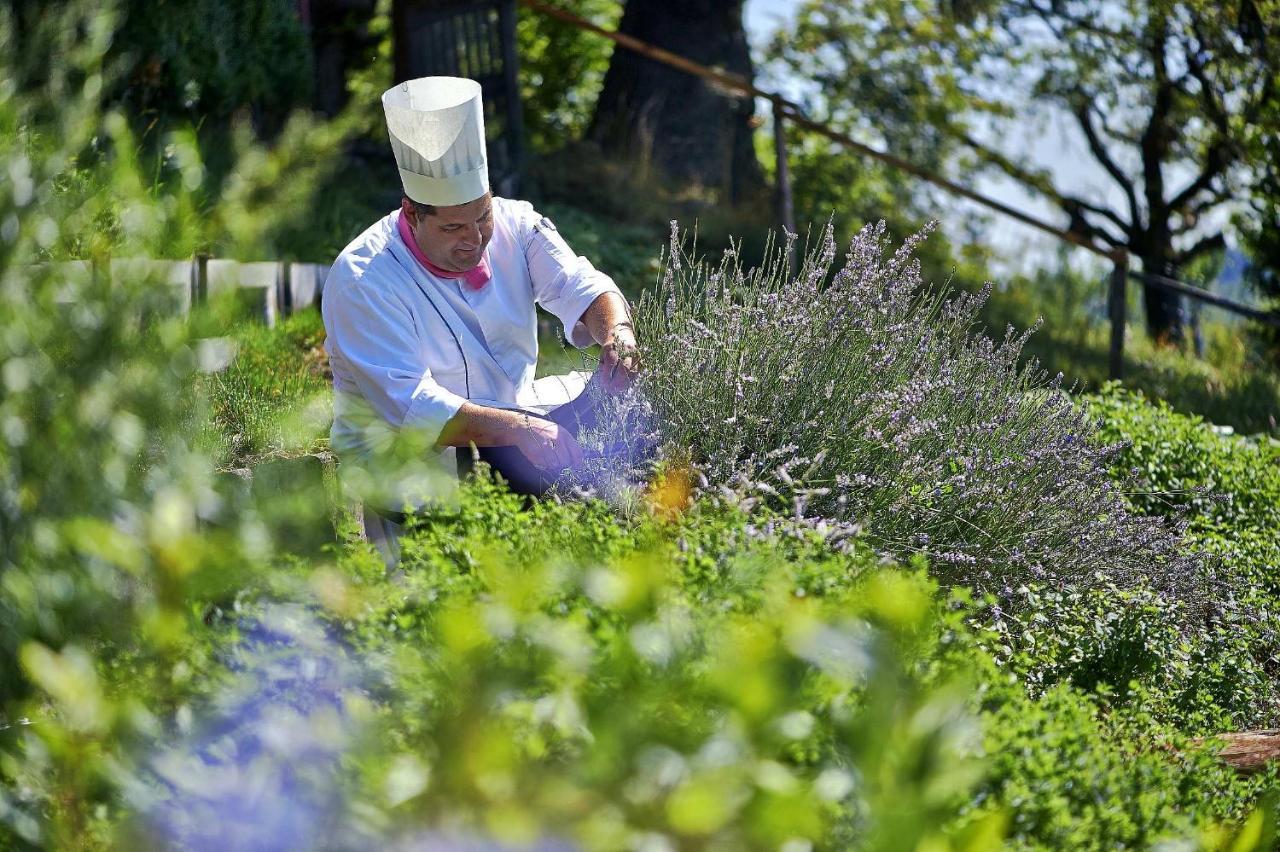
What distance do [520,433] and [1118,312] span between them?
16.5 ft

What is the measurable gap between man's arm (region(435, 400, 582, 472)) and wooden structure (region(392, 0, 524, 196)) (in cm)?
554

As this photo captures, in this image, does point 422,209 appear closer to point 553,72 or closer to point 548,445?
point 548,445

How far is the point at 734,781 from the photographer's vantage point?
1521mm

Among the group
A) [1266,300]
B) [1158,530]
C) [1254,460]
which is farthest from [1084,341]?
[1158,530]

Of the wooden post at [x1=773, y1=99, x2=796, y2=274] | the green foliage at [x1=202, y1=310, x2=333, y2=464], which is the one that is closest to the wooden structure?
the wooden post at [x1=773, y1=99, x2=796, y2=274]

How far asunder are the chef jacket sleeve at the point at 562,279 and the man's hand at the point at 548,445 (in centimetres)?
64

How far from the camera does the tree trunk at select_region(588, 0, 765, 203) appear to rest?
1024cm

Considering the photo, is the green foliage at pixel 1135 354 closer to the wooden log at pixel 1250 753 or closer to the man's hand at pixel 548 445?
the wooden log at pixel 1250 753

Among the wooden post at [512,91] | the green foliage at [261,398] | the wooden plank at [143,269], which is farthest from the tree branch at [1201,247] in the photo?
the wooden plank at [143,269]

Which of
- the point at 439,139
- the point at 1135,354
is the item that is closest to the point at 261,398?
the point at 439,139

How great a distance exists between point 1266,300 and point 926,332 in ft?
19.6

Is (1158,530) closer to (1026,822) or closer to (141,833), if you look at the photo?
(1026,822)

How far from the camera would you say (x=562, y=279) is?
3.85 m

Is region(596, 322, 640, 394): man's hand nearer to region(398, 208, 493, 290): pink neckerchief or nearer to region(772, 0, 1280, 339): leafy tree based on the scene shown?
region(398, 208, 493, 290): pink neckerchief
